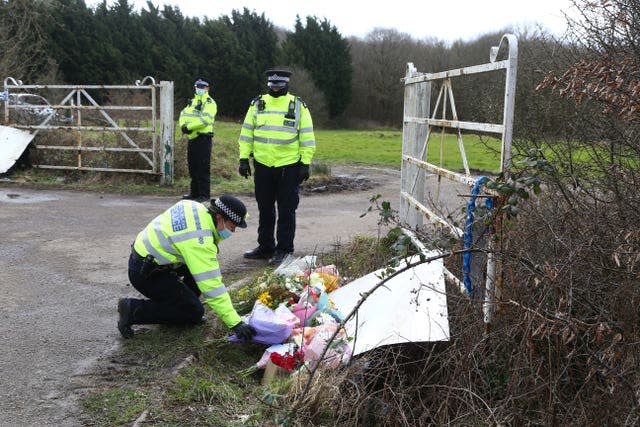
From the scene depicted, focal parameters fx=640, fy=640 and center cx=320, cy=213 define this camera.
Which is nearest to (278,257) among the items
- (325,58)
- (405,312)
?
(405,312)

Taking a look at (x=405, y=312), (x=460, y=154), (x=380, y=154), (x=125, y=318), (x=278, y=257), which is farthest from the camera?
(x=380, y=154)

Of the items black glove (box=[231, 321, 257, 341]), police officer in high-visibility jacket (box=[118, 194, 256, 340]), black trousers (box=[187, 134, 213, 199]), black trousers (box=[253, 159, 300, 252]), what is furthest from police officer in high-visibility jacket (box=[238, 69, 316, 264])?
black trousers (box=[187, 134, 213, 199])

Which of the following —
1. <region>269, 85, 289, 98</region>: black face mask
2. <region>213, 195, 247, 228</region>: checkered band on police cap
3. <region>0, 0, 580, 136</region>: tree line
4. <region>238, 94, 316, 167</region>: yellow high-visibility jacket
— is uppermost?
<region>0, 0, 580, 136</region>: tree line

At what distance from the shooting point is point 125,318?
15.3 feet

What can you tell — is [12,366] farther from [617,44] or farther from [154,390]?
[617,44]

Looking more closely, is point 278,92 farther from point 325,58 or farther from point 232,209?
point 325,58

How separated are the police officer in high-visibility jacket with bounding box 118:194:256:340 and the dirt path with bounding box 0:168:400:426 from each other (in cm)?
36

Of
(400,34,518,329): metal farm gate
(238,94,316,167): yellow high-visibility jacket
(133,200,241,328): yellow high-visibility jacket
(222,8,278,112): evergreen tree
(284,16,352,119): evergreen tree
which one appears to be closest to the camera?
(400,34,518,329): metal farm gate

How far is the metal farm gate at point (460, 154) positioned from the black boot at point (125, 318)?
213 centimetres

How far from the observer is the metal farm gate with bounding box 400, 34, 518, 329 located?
12.1 feet

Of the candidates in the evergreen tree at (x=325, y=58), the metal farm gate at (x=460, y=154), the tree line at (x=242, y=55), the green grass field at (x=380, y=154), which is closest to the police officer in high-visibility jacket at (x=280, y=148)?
the metal farm gate at (x=460, y=154)

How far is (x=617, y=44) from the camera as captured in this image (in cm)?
385

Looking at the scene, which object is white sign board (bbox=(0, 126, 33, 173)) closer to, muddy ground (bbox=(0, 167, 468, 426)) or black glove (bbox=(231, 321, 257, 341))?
muddy ground (bbox=(0, 167, 468, 426))

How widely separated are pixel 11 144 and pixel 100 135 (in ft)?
5.69
